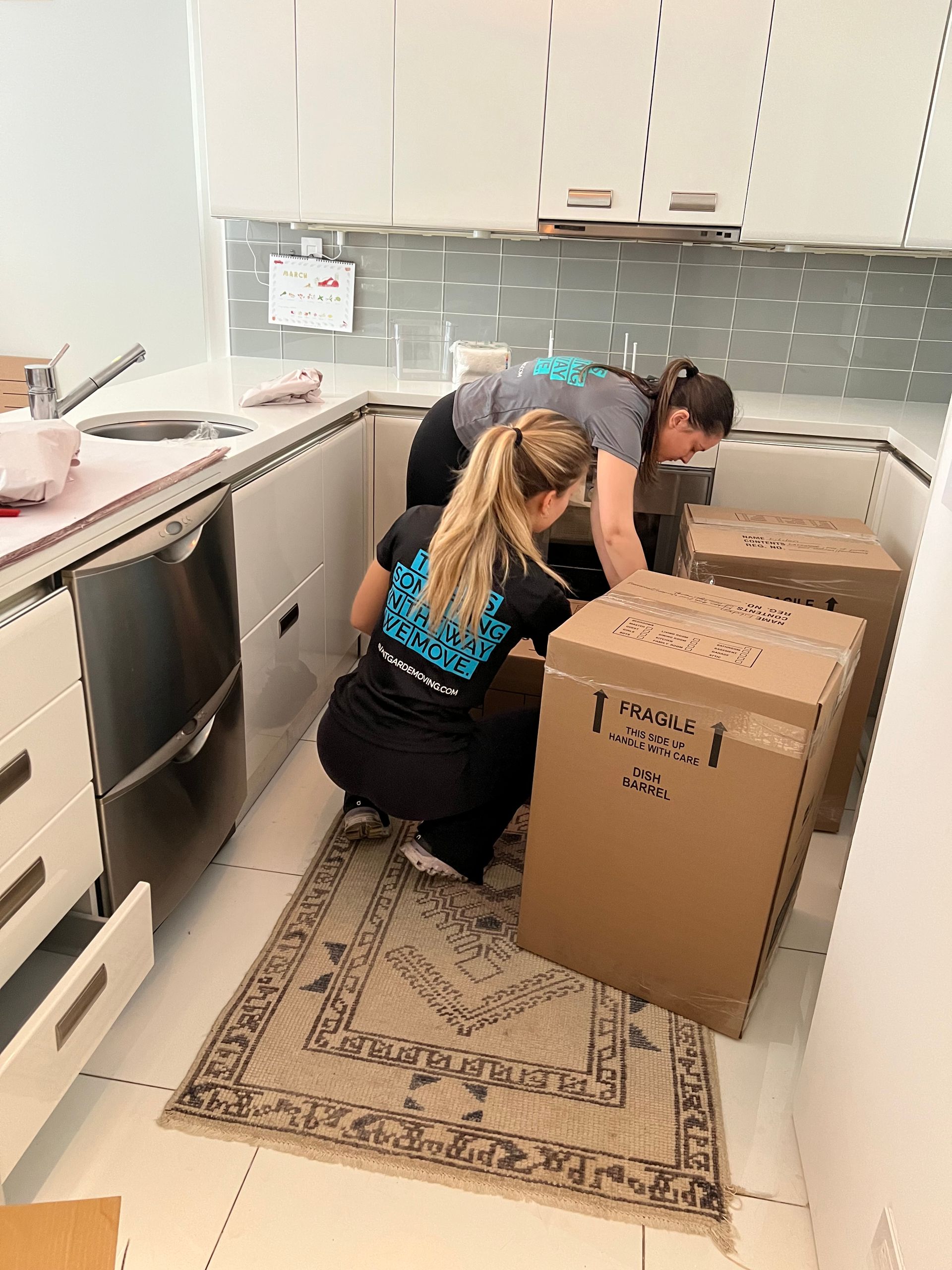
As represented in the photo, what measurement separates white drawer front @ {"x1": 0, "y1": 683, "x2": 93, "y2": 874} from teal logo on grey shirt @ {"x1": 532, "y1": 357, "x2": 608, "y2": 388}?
1274 mm

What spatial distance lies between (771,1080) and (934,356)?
2.26 metres

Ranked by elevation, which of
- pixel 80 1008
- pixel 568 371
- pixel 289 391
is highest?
pixel 568 371

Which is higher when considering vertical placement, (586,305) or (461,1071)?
(586,305)

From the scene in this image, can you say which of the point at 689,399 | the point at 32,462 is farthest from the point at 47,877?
the point at 689,399

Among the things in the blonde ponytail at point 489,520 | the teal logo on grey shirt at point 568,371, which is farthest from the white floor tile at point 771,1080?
the teal logo on grey shirt at point 568,371

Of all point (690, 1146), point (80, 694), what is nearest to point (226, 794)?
point (80, 694)

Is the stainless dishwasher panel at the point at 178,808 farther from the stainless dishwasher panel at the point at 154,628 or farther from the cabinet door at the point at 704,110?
the cabinet door at the point at 704,110

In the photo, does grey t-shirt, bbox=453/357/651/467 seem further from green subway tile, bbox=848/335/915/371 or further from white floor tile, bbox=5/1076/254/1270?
white floor tile, bbox=5/1076/254/1270

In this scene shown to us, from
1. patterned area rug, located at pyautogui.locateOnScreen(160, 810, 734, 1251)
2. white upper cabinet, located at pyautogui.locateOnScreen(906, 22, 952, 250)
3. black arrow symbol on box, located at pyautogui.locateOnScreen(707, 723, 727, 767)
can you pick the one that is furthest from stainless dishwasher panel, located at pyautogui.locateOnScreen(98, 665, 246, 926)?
white upper cabinet, located at pyautogui.locateOnScreen(906, 22, 952, 250)

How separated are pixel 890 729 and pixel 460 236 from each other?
230cm

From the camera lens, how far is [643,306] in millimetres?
2879

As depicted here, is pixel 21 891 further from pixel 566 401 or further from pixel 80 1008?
pixel 566 401

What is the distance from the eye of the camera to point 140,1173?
4.11 ft

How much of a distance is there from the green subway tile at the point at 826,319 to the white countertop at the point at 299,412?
0.66ft
